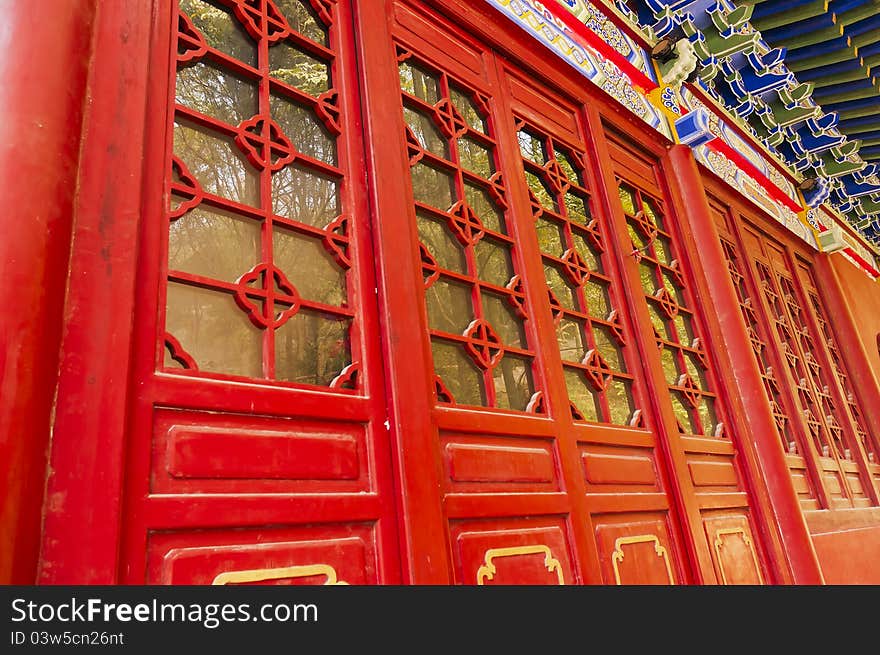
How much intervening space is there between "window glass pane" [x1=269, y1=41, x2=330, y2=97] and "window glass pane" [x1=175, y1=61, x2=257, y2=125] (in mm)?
180

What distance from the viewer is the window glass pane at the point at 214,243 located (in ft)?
5.50

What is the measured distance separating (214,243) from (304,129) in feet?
1.94

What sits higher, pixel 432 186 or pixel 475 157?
pixel 475 157

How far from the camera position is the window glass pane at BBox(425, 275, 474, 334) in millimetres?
2248

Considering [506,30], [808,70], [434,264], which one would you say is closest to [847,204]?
[808,70]

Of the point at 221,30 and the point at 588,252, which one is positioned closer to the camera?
the point at 221,30

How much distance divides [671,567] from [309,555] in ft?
5.58

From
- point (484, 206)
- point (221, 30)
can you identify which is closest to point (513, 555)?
point (484, 206)

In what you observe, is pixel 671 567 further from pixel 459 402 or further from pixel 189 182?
pixel 189 182

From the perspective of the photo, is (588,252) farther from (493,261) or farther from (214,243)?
(214,243)

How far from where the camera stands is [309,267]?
1.90 meters

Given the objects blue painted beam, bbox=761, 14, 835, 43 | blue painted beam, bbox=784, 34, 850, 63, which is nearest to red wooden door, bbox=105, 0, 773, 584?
blue painted beam, bbox=761, 14, 835, 43

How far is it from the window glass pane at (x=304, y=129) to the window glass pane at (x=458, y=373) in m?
0.73

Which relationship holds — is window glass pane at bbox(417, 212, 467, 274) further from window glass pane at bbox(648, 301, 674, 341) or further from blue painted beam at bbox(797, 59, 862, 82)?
blue painted beam at bbox(797, 59, 862, 82)
